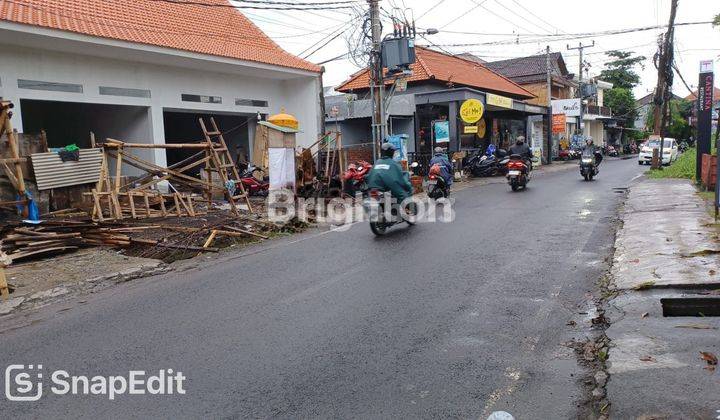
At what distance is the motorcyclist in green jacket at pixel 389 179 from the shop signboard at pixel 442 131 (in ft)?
50.9

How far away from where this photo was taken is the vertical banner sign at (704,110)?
1702 centimetres

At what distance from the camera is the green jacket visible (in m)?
10.9

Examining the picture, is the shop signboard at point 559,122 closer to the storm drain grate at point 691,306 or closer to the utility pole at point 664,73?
the utility pole at point 664,73

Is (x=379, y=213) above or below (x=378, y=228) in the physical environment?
above

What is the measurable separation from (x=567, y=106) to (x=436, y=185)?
28.8 meters

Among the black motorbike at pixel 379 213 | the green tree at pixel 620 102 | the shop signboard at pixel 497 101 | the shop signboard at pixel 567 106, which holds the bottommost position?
the black motorbike at pixel 379 213

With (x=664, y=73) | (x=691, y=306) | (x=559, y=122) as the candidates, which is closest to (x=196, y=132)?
(x=664, y=73)

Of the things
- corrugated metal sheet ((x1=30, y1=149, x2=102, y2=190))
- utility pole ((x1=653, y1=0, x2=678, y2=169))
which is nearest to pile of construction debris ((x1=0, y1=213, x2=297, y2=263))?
corrugated metal sheet ((x1=30, y1=149, x2=102, y2=190))

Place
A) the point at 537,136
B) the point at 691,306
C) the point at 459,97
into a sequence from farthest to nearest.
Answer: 1. the point at 537,136
2. the point at 459,97
3. the point at 691,306

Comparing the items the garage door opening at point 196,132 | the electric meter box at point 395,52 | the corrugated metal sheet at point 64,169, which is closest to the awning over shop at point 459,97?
the electric meter box at point 395,52

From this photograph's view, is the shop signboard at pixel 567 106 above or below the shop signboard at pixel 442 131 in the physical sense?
above

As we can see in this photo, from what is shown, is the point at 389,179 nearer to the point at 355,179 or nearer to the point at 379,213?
the point at 379,213

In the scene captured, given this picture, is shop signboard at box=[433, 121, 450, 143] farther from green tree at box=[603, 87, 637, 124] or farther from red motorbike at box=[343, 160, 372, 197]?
green tree at box=[603, 87, 637, 124]

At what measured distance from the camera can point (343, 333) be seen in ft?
16.9
